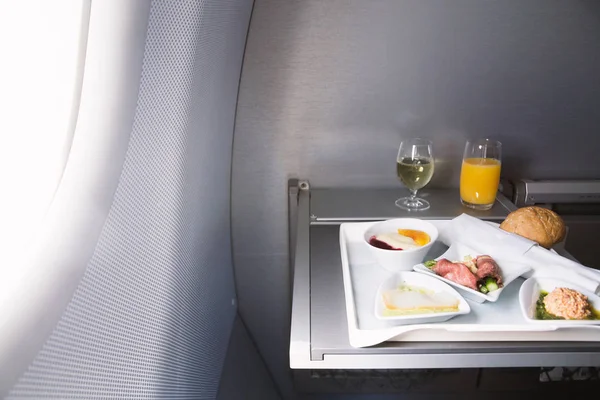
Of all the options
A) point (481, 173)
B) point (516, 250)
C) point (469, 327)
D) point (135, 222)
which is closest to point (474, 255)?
point (516, 250)

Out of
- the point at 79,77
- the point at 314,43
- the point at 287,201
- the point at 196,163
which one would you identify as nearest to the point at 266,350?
the point at 287,201

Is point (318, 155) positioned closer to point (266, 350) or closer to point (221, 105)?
point (221, 105)

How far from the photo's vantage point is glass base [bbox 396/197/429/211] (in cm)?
131

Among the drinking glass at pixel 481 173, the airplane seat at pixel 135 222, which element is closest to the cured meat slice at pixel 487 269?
the drinking glass at pixel 481 173

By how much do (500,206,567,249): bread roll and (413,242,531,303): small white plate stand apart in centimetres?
11

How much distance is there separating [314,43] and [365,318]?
85cm

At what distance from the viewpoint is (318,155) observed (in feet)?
4.86

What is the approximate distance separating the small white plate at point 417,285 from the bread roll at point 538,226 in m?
0.27

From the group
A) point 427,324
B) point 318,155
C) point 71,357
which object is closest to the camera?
point 71,357

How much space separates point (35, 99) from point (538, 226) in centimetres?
92

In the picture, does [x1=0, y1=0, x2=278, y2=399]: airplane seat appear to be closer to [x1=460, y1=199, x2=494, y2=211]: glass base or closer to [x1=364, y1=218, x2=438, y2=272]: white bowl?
[x1=364, y1=218, x2=438, y2=272]: white bowl

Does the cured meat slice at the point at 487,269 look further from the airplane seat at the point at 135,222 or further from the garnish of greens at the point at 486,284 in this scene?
the airplane seat at the point at 135,222

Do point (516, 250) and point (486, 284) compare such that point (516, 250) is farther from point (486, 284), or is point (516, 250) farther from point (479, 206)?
point (479, 206)

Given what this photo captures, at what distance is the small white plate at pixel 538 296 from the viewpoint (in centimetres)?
75
